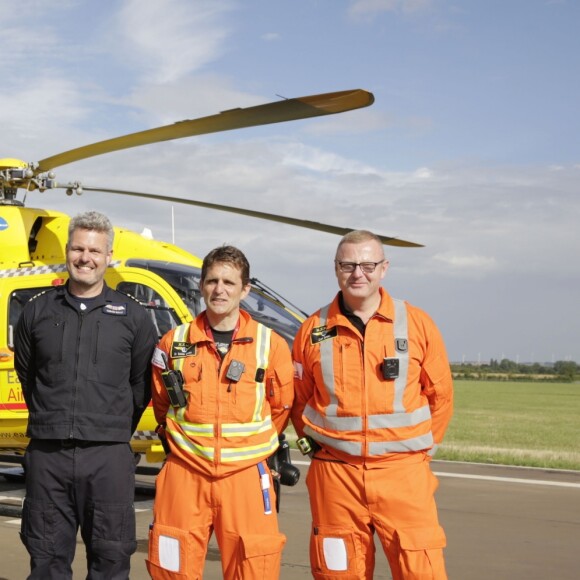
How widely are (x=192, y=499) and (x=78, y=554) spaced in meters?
2.58

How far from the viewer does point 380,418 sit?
12.7 ft

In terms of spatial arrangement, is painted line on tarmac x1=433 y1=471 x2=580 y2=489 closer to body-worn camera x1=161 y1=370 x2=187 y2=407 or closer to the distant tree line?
body-worn camera x1=161 y1=370 x2=187 y2=407

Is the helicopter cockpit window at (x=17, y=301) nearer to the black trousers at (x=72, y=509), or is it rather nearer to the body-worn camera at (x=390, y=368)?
the black trousers at (x=72, y=509)

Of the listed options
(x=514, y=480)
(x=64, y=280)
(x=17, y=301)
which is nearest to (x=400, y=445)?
(x=64, y=280)

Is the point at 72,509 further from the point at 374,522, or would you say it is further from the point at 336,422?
the point at 374,522

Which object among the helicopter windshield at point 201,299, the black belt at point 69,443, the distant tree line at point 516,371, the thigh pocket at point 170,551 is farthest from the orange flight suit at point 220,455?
the distant tree line at point 516,371

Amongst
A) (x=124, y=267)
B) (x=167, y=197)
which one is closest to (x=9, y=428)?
(x=124, y=267)

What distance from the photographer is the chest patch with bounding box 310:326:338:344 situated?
13.2 ft

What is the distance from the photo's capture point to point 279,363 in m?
4.08

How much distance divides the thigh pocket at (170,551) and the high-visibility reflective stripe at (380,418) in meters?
0.76

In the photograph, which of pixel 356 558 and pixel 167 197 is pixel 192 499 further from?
pixel 167 197

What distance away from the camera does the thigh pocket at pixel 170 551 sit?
3734 mm

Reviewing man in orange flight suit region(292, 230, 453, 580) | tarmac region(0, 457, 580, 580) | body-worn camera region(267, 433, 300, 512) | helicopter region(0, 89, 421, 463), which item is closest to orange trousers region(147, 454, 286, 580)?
man in orange flight suit region(292, 230, 453, 580)

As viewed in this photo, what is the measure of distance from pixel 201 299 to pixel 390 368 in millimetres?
3922
